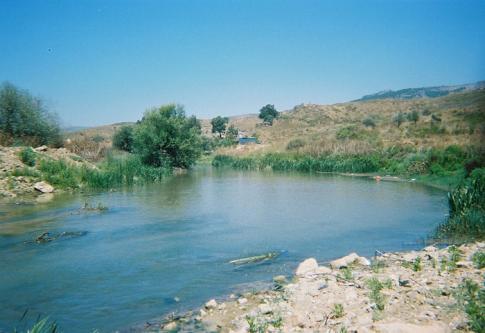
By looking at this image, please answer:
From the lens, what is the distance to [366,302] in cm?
637

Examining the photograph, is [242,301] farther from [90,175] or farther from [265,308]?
[90,175]

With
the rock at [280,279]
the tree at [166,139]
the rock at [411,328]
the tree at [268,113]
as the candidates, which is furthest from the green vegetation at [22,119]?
the tree at [268,113]

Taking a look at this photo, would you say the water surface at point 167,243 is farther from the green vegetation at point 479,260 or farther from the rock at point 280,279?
the green vegetation at point 479,260

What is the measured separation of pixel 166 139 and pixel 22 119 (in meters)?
14.1

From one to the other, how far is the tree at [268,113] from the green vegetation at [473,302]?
109 meters

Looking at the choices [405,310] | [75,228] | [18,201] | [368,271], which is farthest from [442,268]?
[18,201]

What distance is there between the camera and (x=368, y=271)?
857 centimetres

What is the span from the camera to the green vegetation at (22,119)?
34.1 metres

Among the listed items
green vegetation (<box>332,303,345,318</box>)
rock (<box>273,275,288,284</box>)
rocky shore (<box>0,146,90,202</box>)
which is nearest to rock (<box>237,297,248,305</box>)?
rock (<box>273,275,288,284</box>)

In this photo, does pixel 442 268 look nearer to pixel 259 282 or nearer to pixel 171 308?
pixel 259 282

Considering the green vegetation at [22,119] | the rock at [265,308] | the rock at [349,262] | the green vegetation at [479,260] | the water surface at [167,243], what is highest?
the green vegetation at [22,119]

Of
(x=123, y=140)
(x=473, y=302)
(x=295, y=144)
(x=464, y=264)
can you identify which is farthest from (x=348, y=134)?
(x=473, y=302)

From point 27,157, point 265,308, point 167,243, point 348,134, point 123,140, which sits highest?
point 123,140

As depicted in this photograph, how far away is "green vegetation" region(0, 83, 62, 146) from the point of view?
3406 centimetres
